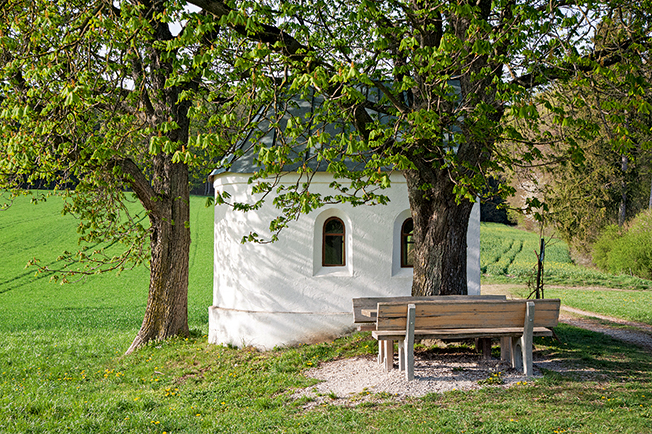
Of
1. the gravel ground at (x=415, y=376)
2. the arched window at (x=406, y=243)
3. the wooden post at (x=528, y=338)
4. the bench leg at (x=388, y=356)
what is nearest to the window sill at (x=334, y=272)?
the arched window at (x=406, y=243)

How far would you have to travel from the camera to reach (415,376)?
725 cm

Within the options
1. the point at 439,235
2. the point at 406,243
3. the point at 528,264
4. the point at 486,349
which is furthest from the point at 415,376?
the point at 528,264

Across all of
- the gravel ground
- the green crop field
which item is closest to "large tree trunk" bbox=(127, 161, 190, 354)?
the gravel ground

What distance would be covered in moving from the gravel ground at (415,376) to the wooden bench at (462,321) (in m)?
0.28

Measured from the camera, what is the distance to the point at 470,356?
8.19m

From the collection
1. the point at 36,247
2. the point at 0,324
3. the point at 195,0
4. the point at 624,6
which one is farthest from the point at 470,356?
the point at 36,247

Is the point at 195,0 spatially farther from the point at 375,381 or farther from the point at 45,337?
the point at 45,337

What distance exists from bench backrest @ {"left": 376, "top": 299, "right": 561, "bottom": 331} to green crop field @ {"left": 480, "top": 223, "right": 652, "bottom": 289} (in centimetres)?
147

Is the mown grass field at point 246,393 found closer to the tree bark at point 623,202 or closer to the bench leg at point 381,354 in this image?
the bench leg at point 381,354

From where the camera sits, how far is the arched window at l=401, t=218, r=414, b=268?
11977 mm

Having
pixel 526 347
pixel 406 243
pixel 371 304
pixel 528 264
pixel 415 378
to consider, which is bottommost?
pixel 528 264

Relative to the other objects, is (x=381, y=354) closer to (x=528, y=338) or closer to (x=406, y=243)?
(x=528, y=338)

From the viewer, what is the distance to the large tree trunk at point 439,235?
8.42 metres

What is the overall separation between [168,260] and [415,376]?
257 inches
